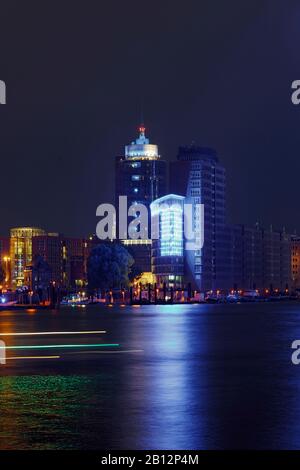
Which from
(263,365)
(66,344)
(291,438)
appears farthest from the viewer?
(66,344)

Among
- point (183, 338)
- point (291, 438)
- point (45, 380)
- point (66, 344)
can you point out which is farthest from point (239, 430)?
point (183, 338)

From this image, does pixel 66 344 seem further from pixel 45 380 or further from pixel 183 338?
pixel 45 380

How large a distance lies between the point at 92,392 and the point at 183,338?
108 feet

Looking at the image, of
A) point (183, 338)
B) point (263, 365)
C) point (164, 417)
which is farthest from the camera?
point (183, 338)

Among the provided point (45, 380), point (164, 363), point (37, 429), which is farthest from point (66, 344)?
point (37, 429)

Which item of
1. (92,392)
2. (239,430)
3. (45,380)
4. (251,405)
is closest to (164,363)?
(45,380)

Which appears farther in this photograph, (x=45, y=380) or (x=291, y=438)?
(x=45, y=380)

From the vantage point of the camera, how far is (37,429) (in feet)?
64.8

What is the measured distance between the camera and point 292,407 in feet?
76.6

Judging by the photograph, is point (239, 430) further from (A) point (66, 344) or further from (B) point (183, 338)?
(B) point (183, 338)

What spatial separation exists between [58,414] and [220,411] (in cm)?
385

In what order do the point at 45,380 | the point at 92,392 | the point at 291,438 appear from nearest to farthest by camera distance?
the point at 291,438 < the point at 92,392 < the point at 45,380

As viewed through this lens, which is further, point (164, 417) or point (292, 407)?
point (292, 407)
